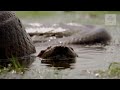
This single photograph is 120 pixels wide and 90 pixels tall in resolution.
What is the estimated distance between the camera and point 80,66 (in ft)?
31.8

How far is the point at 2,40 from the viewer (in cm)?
1038

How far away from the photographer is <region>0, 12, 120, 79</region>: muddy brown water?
8.70 metres

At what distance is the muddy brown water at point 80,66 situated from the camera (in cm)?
870

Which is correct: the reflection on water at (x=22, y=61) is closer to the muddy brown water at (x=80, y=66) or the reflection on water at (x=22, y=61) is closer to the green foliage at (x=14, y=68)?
the muddy brown water at (x=80, y=66)
